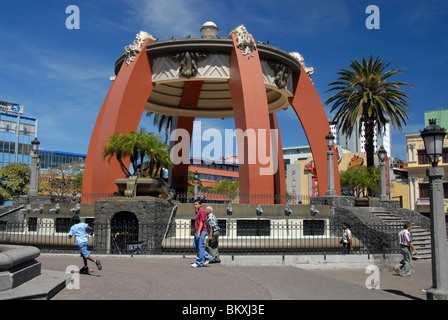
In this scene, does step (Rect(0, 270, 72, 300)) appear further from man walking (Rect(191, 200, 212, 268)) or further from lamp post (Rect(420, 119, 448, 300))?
lamp post (Rect(420, 119, 448, 300))

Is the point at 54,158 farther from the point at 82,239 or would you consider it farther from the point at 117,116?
the point at 82,239

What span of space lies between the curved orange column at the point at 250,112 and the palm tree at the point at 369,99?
12.1 meters

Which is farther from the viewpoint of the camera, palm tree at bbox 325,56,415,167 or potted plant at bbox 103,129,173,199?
palm tree at bbox 325,56,415,167

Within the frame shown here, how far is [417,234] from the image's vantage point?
68.1ft

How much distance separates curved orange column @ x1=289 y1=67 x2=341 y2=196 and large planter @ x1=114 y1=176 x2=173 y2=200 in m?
11.8

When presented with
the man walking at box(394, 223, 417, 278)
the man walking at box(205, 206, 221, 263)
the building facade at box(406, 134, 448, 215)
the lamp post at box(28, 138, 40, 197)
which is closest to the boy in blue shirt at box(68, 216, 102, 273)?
the man walking at box(205, 206, 221, 263)

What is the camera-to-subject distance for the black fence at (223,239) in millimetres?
15320

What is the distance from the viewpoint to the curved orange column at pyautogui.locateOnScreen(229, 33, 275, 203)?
21.3m

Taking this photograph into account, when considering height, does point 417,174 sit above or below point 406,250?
above

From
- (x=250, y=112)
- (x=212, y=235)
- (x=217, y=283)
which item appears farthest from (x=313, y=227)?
(x=217, y=283)

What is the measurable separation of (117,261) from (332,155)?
12.8 m

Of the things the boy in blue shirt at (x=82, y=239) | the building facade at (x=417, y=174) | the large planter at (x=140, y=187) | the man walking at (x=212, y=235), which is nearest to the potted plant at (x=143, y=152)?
the large planter at (x=140, y=187)

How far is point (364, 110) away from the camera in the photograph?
32.2 metres

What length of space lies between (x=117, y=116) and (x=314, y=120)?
12.1 m
